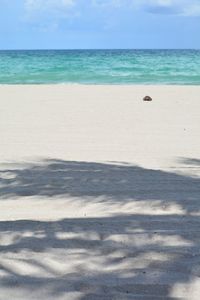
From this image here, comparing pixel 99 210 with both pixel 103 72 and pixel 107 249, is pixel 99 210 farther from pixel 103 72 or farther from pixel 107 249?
pixel 103 72

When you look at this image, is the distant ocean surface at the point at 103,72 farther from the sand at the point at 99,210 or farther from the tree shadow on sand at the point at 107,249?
the tree shadow on sand at the point at 107,249

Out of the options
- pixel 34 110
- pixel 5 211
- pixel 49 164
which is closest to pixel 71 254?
pixel 5 211

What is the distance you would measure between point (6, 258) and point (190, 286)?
1082mm

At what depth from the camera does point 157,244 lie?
3.64 metres

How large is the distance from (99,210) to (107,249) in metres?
1.27

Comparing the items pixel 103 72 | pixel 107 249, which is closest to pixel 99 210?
pixel 107 249

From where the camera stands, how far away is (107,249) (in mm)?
3555

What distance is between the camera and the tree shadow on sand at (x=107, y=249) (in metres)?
2.97

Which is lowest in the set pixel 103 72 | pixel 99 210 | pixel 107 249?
pixel 103 72

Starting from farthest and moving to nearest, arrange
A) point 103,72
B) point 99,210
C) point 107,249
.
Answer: point 103,72 → point 99,210 → point 107,249

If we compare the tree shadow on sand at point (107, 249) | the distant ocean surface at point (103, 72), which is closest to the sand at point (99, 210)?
the tree shadow on sand at point (107, 249)

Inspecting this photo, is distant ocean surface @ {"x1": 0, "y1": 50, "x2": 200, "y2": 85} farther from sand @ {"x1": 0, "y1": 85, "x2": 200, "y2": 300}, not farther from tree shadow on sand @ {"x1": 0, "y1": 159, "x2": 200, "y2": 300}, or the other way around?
tree shadow on sand @ {"x1": 0, "y1": 159, "x2": 200, "y2": 300}

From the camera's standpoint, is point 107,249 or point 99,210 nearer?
point 107,249

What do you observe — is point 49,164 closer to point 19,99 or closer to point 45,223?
point 45,223
